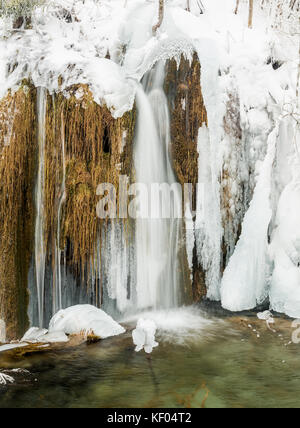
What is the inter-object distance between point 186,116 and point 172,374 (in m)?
3.55

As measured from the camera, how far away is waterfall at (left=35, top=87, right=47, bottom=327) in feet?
→ 17.1

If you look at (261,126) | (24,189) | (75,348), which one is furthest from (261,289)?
(24,189)

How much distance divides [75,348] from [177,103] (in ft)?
11.4

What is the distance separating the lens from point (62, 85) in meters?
5.34

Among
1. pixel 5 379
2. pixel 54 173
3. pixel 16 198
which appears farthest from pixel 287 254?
pixel 5 379

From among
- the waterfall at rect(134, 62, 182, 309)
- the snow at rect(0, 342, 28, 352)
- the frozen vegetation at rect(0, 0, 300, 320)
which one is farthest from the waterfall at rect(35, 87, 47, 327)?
the waterfall at rect(134, 62, 182, 309)

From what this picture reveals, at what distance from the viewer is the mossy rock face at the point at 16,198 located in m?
5.05

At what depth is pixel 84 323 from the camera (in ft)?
14.9

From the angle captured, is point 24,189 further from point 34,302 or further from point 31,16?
point 31,16

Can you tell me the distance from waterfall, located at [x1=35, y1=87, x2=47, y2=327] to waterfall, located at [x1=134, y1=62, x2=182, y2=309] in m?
1.21

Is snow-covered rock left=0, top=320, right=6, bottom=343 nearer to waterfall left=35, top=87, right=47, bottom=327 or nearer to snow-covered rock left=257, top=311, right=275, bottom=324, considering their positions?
waterfall left=35, top=87, right=47, bottom=327

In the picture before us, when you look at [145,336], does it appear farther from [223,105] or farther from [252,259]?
[223,105]

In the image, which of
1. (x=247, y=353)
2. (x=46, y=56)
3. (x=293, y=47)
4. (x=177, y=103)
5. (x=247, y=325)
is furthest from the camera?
(x=293, y=47)

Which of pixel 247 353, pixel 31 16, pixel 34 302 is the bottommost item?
pixel 247 353
